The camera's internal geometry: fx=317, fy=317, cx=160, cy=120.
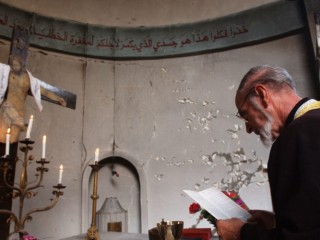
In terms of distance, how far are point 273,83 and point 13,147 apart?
2.93m

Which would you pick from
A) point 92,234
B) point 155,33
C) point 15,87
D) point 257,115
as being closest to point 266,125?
point 257,115

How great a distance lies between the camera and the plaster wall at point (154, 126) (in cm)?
387

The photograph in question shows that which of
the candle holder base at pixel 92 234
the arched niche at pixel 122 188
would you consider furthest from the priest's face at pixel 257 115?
the arched niche at pixel 122 188

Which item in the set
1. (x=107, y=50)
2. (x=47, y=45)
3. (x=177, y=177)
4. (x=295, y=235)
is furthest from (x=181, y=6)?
(x=295, y=235)

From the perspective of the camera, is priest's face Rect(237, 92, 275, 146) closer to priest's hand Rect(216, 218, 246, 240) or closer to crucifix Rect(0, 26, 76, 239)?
priest's hand Rect(216, 218, 246, 240)

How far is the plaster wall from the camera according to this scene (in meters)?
3.87

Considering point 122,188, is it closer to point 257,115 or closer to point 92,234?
point 92,234

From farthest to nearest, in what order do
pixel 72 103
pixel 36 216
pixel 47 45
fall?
pixel 47 45
pixel 36 216
pixel 72 103

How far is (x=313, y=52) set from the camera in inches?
148

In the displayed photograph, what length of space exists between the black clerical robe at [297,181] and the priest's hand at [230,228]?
0.12 metres

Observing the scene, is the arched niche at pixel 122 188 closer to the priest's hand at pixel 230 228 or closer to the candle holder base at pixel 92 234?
the candle holder base at pixel 92 234

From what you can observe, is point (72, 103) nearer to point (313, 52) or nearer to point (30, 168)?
point (30, 168)

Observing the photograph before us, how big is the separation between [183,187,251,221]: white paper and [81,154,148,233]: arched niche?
274 centimetres

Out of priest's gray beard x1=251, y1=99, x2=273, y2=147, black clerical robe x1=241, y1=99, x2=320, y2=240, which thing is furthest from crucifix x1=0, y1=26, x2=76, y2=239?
black clerical robe x1=241, y1=99, x2=320, y2=240
